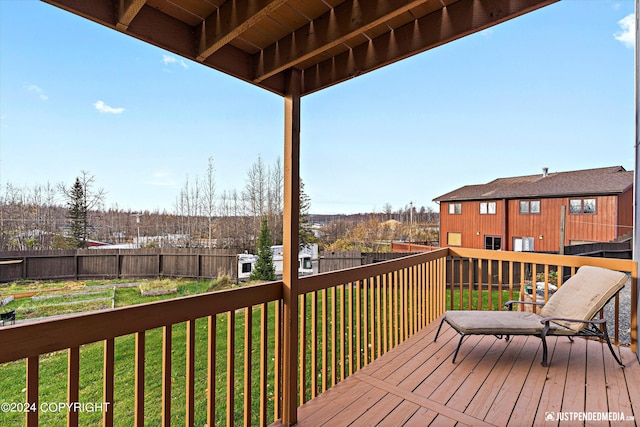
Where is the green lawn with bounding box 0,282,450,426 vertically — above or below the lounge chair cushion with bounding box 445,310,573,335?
below

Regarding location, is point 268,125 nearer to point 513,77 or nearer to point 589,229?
point 513,77

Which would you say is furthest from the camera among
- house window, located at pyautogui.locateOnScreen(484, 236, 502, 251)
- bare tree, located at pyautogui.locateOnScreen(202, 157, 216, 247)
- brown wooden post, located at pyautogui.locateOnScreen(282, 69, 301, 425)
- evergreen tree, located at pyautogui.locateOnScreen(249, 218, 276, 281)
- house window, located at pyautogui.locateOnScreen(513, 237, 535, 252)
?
bare tree, located at pyautogui.locateOnScreen(202, 157, 216, 247)

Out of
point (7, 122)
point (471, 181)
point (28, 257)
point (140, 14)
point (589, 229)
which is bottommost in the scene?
point (28, 257)

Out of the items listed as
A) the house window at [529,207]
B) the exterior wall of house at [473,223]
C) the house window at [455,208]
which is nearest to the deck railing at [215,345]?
the house window at [529,207]

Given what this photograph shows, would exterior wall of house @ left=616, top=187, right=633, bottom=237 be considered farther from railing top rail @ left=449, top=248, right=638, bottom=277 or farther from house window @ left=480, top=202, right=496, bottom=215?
railing top rail @ left=449, top=248, right=638, bottom=277

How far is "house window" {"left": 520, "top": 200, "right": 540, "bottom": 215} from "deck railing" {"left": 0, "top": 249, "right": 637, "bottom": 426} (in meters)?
12.7

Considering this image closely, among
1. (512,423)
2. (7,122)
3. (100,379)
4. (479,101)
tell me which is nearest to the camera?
(512,423)

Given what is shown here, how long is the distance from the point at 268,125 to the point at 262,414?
18270 millimetres

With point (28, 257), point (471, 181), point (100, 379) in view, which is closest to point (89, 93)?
point (28, 257)

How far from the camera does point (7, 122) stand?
1257cm

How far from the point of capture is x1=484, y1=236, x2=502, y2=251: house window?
611 inches

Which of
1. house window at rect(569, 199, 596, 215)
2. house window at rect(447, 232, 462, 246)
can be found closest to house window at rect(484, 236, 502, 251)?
house window at rect(447, 232, 462, 246)

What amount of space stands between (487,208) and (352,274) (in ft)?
51.2

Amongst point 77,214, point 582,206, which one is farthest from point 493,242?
point 77,214
